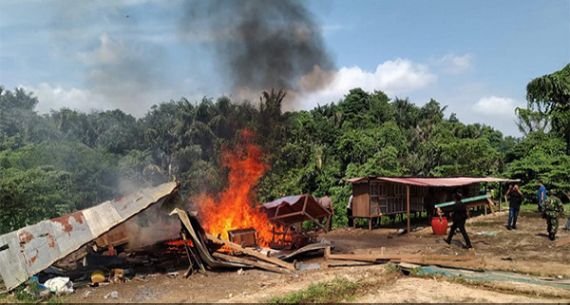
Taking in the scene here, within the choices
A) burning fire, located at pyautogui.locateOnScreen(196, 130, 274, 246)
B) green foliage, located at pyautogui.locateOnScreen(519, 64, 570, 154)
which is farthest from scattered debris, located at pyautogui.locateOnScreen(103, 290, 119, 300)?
green foliage, located at pyautogui.locateOnScreen(519, 64, 570, 154)

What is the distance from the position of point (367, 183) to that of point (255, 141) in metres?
9.10

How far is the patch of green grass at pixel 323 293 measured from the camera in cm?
806

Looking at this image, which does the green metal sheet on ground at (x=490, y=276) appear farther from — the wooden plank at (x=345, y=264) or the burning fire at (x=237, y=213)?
the burning fire at (x=237, y=213)

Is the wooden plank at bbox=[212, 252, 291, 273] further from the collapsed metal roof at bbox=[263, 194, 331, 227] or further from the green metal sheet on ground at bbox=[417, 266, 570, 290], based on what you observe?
the green metal sheet on ground at bbox=[417, 266, 570, 290]

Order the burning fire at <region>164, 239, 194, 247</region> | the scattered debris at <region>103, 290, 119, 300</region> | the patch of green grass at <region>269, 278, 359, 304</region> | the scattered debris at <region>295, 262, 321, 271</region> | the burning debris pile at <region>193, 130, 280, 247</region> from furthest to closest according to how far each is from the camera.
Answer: the burning debris pile at <region>193, 130, 280, 247</region>
the burning fire at <region>164, 239, 194, 247</region>
the scattered debris at <region>295, 262, 321, 271</region>
the scattered debris at <region>103, 290, 119, 300</region>
the patch of green grass at <region>269, 278, 359, 304</region>

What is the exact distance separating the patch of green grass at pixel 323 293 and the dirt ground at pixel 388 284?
0.27 m

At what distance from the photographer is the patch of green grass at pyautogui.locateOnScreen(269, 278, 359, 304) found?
8062 mm

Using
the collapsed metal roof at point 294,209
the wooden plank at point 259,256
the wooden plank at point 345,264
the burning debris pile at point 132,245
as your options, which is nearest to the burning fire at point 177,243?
the burning debris pile at point 132,245

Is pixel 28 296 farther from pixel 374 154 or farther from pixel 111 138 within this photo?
pixel 111 138

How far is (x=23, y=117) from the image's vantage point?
1214 inches

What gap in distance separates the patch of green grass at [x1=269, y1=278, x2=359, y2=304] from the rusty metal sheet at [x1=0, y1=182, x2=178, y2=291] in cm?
494

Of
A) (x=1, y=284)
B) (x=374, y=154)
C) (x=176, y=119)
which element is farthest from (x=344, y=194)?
(x=1, y=284)

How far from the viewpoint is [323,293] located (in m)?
8.40

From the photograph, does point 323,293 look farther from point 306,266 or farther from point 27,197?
point 27,197
